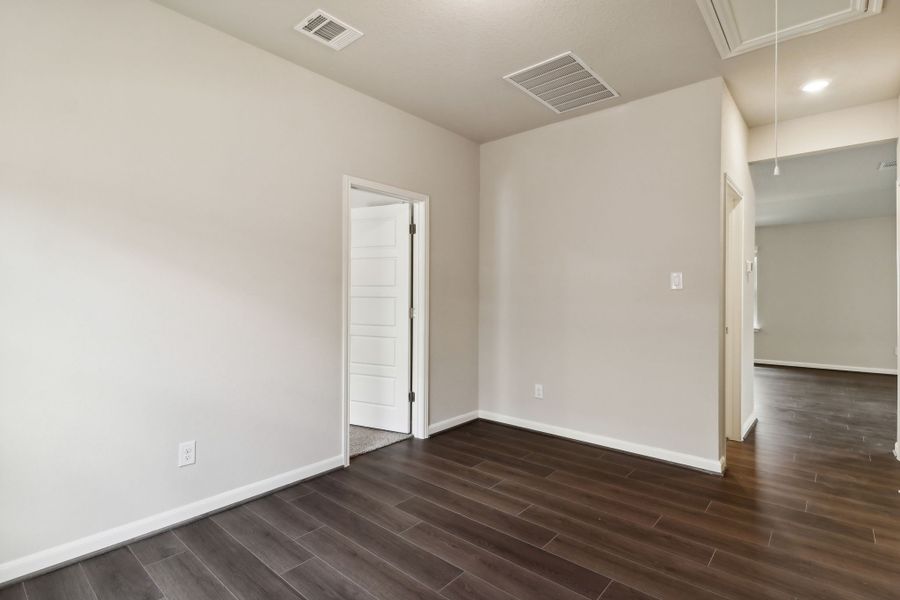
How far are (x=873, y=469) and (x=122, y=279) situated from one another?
4848 millimetres

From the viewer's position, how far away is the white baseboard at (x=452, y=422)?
3937 mm

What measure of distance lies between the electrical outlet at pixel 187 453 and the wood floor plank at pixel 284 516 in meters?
0.43

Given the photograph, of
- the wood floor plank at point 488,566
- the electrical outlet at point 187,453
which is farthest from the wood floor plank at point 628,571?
the electrical outlet at point 187,453

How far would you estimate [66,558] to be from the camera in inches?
79.7

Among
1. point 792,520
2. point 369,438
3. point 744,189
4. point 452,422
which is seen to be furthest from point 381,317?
point 744,189

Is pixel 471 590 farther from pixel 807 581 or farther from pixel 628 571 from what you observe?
pixel 807 581

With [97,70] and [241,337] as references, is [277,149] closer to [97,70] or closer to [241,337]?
[97,70]

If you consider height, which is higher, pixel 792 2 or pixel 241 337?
pixel 792 2

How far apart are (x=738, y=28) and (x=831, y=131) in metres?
1.86

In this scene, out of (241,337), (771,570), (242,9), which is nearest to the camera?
(771,570)

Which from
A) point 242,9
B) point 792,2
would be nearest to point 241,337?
point 242,9

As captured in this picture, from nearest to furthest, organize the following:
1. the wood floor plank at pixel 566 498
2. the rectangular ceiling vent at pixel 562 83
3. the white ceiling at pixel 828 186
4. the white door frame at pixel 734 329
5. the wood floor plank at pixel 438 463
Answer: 1. the wood floor plank at pixel 566 498
2. the rectangular ceiling vent at pixel 562 83
3. the wood floor plank at pixel 438 463
4. the white door frame at pixel 734 329
5. the white ceiling at pixel 828 186

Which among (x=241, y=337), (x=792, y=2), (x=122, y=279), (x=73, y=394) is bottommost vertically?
(x=73, y=394)

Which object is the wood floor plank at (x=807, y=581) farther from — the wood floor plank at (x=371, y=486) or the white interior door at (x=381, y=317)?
the white interior door at (x=381, y=317)
